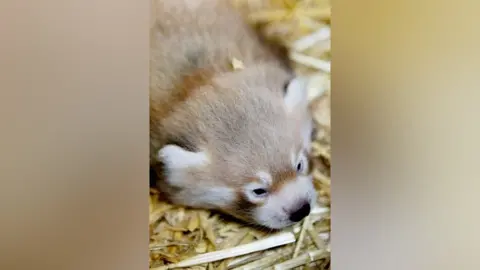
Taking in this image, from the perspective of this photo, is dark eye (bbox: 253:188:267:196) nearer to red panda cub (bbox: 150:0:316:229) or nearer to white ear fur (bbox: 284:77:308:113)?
red panda cub (bbox: 150:0:316:229)

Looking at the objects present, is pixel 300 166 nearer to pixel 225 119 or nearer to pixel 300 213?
pixel 300 213

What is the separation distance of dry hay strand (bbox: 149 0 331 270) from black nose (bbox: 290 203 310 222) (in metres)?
0.02

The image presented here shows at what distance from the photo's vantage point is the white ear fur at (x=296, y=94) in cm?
117

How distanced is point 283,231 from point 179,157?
1.04ft

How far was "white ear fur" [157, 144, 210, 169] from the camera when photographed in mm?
1020

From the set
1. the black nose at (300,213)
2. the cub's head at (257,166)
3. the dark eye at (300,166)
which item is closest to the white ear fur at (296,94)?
the cub's head at (257,166)

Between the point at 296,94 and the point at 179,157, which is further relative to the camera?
the point at 296,94

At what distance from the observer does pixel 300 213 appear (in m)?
1.19

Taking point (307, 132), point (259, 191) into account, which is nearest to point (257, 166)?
point (259, 191)

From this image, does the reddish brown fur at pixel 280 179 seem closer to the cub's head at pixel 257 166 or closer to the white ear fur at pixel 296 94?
the cub's head at pixel 257 166

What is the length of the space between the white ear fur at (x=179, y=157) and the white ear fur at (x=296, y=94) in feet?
0.78
